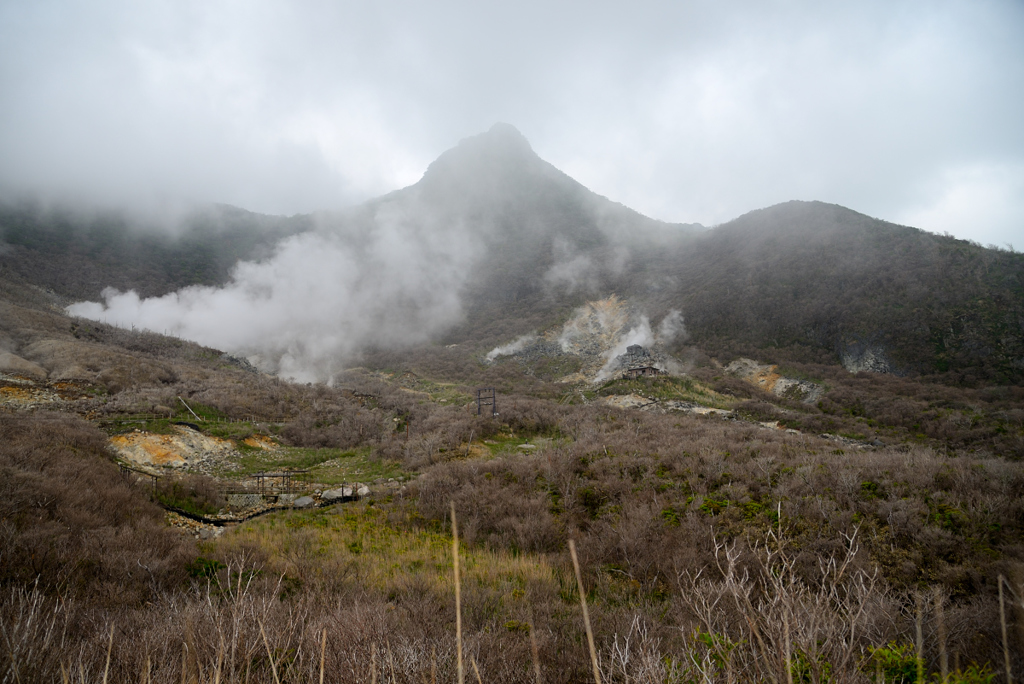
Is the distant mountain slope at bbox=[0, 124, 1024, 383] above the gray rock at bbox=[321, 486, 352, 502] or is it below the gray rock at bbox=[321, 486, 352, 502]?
above

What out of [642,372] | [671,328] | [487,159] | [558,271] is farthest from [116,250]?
[671,328]

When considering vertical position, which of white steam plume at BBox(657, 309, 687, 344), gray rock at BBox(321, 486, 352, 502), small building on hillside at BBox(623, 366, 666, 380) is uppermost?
white steam plume at BBox(657, 309, 687, 344)

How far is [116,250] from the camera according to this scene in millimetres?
52594

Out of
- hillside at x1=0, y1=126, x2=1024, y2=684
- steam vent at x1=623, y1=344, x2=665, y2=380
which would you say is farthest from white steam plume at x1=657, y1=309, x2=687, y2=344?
steam vent at x1=623, y1=344, x2=665, y2=380

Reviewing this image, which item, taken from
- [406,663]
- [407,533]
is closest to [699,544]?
[406,663]

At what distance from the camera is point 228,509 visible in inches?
381

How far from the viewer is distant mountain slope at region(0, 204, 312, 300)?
43.1 meters

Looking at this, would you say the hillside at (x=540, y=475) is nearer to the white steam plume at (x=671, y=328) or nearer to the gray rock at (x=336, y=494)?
the gray rock at (x=336, y=494)

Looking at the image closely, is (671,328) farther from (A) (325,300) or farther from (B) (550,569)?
(A) (325,300)

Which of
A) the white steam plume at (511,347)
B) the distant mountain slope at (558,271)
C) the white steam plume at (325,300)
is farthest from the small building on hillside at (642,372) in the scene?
the white steam plume at (325,300)

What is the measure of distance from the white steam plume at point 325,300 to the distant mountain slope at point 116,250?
4.40m

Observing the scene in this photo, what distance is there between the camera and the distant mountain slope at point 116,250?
43125mm

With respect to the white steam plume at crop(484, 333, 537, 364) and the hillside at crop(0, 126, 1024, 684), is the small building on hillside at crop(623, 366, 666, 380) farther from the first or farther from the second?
the white steam plume at crop(484, 333, 537, 364)

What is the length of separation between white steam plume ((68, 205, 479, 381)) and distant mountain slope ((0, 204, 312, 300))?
440cm
